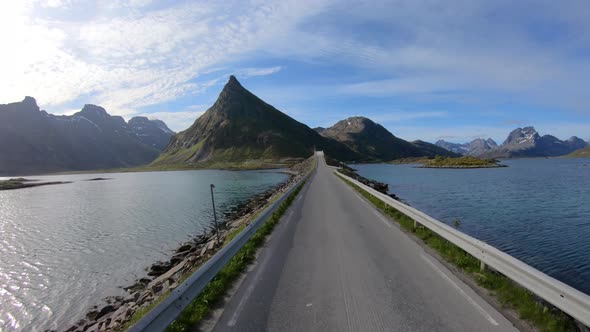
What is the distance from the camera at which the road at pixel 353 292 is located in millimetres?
5805

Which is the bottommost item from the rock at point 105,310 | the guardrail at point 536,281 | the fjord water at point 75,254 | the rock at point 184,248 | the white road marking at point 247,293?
the fjord water at point 75,254

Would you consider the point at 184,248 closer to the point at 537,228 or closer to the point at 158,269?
the point at 158,269

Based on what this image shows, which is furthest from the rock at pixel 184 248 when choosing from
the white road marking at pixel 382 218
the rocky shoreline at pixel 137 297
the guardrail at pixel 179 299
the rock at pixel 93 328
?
the guardrail at pixel 179 299

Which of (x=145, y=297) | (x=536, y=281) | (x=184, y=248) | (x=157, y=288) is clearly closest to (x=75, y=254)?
(x=184, y=248)

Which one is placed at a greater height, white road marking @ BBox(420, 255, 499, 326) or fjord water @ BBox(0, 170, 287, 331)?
white road marking @ BBox(420, 255, 499, 326)

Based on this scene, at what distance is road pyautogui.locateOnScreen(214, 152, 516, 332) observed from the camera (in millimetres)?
5805

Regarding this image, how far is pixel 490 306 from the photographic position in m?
6.42

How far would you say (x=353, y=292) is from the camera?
7176mm

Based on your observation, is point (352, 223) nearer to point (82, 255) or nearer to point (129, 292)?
A: point (129, 292)

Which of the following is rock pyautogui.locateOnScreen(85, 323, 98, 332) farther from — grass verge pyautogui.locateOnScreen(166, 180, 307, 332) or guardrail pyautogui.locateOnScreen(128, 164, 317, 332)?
guardrail pyautogui.locateOnScreen(128, 164, 317, 332)

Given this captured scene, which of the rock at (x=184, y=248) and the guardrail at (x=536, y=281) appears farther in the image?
the rock at (x=184, y=248)

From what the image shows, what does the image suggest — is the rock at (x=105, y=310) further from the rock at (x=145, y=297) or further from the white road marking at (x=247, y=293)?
the white road marking at (x=247, y=293)

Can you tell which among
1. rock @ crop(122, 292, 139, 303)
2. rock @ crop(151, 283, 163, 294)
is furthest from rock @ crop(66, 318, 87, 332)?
rock @ crop(151, 283, 163, 294)

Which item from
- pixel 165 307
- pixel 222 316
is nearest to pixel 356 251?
pixel 222 316
